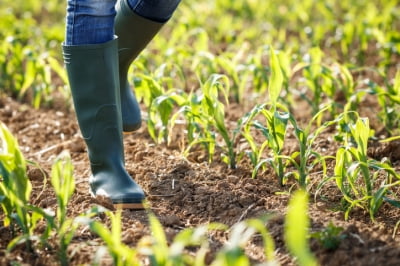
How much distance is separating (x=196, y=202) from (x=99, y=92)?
504mm

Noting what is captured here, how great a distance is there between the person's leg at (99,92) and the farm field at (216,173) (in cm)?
10

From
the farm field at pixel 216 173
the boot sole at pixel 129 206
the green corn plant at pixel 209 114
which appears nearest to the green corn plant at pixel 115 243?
the farm field at pixel 216 173

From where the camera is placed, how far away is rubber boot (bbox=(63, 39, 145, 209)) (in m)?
2.36

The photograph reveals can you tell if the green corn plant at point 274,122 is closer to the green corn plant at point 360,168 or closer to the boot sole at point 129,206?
the green corn plant at point 360,168

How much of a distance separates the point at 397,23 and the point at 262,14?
1.05m

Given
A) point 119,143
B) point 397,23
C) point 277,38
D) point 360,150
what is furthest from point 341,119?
point 397,23

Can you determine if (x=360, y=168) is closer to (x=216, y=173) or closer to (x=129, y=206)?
(x=216, y=173)

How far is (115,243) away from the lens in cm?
174

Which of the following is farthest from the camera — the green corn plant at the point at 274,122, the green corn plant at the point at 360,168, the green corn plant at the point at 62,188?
the green corn plant at the point at 274,122

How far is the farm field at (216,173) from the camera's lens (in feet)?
6.43

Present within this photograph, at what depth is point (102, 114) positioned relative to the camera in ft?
7.85

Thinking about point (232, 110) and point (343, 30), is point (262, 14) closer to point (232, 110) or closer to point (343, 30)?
point (343, 30)

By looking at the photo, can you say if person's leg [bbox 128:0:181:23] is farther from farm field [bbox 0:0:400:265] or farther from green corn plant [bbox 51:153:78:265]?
green corn plant [bbox 51:153:78:265]

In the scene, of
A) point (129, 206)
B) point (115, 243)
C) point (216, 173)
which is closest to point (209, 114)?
point (216, 173)
